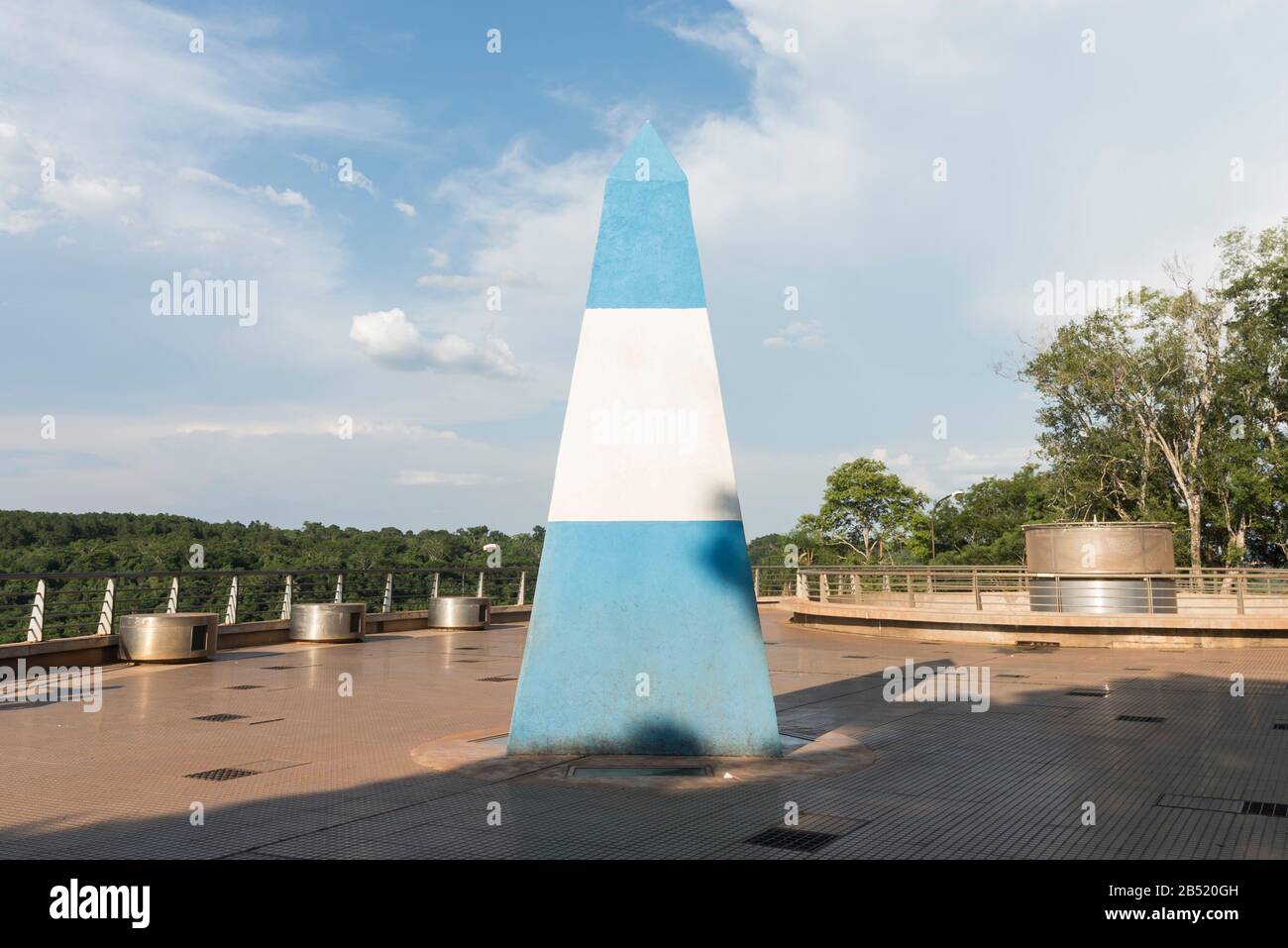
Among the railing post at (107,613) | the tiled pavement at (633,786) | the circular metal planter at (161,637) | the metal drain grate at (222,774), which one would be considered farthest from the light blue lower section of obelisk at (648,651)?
the railing post at (107,613)

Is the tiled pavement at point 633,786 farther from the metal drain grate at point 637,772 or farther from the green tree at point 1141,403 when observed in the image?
the green tree at point 1141,403

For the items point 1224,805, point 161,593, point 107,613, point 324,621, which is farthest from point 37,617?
point 1224,805

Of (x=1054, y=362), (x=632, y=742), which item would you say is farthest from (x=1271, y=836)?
(x=1054, y=362)

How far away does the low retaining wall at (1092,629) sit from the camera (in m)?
18.0

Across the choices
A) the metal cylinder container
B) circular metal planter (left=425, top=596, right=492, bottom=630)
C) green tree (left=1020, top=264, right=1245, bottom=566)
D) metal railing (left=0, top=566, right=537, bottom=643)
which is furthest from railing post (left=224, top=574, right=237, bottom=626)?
→ green tree (left=1020, top=264, right=1245, bottom=566)

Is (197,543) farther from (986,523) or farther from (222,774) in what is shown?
(986,523)

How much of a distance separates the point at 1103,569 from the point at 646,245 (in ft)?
53.9

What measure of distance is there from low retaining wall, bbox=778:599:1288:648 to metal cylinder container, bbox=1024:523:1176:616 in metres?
1.36

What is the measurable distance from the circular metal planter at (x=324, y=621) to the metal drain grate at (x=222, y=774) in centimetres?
1083

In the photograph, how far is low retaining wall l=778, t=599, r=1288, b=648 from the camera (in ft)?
58.9

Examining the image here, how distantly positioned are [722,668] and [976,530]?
2578 inches

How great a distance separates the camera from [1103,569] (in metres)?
20.8
